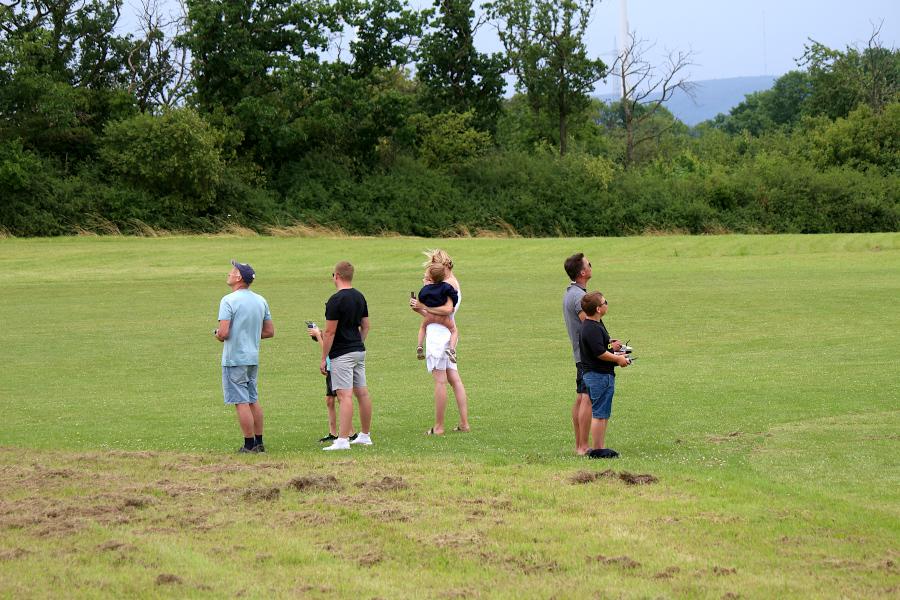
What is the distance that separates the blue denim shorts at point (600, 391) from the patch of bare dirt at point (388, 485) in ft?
7.47

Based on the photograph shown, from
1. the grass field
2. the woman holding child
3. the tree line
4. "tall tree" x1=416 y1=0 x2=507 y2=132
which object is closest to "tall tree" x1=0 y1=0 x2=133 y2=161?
the tree line

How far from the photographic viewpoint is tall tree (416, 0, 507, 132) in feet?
242

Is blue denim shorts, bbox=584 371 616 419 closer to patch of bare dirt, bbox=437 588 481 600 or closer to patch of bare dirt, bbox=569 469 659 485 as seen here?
patch of bare dirt, bbox=569 469 659 485

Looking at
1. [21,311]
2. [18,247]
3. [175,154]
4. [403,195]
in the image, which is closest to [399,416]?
[21,311]

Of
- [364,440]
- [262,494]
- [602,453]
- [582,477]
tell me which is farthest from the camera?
[364,440]

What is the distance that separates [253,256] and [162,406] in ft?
102

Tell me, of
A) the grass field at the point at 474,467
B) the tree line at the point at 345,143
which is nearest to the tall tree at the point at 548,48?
the tree line at the point at 345,143

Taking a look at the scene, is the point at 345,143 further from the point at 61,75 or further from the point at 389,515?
the point at 389,515

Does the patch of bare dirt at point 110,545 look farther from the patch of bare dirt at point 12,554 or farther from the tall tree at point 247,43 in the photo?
the tall tree at point 247,43

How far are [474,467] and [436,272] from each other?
2962 mm

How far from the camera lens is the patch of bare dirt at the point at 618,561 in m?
6.96

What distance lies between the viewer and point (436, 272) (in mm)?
12492

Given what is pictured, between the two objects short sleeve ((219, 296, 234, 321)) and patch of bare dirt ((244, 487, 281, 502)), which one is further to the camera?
short sleeve ((219, 296, 234, 321))

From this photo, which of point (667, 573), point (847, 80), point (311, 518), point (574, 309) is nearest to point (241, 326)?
point (574, 309)
